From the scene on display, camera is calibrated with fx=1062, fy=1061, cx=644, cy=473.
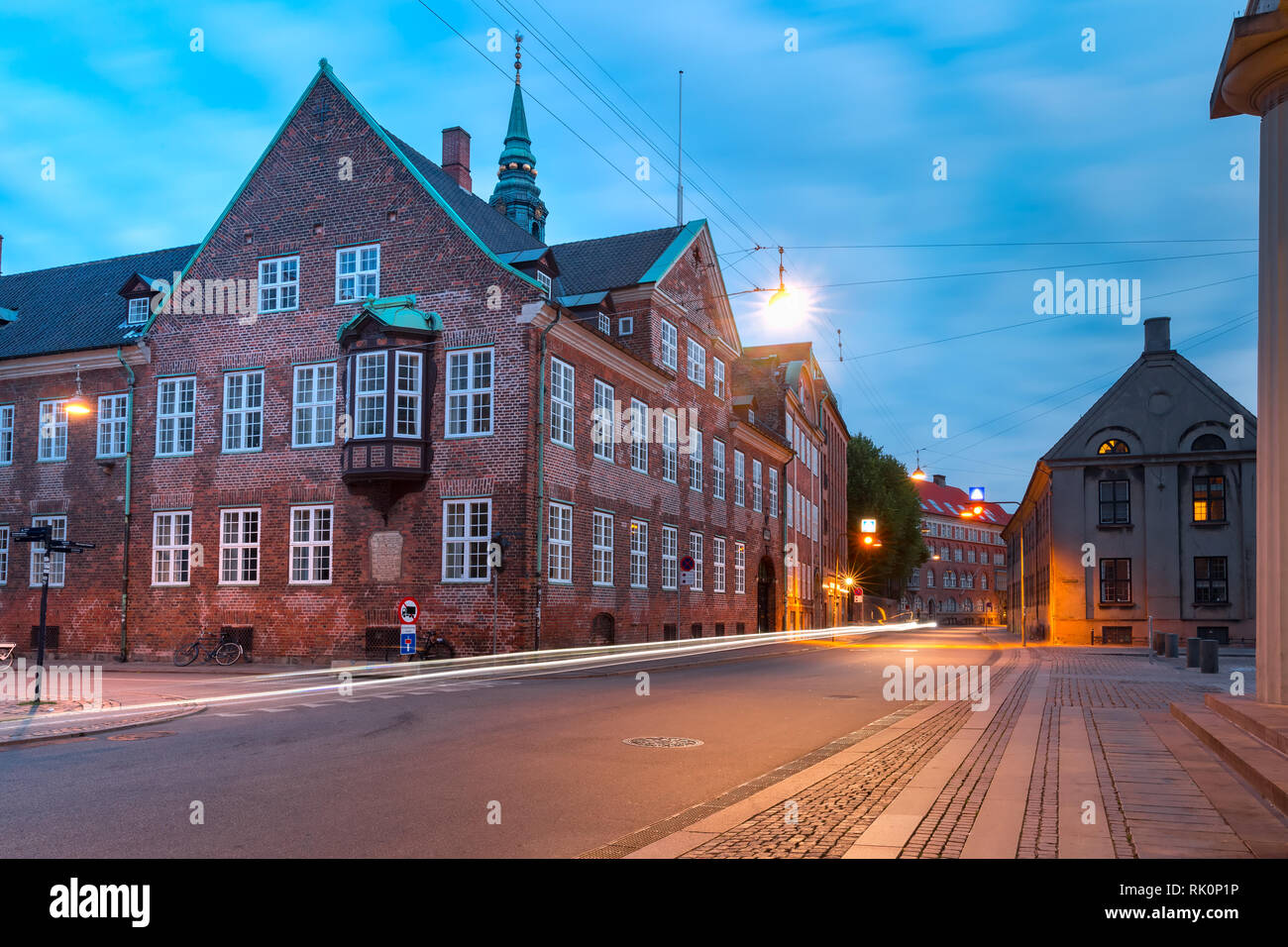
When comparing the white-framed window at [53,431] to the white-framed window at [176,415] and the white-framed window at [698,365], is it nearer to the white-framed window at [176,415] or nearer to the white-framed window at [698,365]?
the white-framed window at [176,415]

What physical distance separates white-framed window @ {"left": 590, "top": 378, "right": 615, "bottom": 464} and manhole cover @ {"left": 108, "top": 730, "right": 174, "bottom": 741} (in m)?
18.8

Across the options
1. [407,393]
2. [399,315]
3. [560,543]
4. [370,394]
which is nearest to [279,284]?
[399,315]

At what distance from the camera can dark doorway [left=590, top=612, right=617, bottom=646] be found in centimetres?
2997

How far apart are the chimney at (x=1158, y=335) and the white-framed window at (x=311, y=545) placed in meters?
33.9

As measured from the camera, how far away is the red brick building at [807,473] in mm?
54188

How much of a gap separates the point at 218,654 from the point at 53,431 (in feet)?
36.1

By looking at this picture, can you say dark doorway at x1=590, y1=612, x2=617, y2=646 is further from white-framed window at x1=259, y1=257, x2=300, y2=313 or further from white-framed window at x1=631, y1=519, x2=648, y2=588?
white-framed window at x1=259, y1=257, x2=300, y2=313

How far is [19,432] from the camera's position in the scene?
33750 mm

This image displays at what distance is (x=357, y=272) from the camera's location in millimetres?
28922

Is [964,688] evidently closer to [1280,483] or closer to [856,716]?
[856,716]

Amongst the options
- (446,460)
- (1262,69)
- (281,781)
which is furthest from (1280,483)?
(446,460)

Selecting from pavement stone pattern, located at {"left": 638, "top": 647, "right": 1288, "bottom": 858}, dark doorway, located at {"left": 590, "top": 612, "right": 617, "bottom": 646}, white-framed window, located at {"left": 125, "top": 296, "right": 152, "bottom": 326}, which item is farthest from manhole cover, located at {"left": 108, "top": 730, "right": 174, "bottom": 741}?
white-framed window, located at {"left": 125, "top": 296, "right": 152, "bottom": 326}

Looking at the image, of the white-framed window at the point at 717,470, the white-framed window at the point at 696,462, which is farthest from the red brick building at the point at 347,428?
the white-framed window at the point at 717,470

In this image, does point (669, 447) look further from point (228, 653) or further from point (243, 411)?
point (228, 653)
